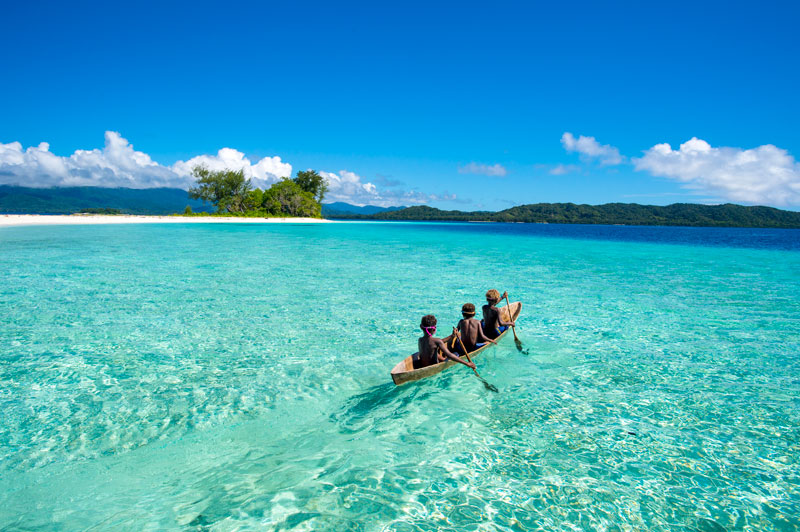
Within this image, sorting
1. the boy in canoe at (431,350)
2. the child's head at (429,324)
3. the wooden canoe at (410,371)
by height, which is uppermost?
the child's head at (429,324)

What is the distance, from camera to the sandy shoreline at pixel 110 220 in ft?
232

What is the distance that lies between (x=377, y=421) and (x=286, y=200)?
11706cm

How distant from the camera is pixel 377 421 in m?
7.25

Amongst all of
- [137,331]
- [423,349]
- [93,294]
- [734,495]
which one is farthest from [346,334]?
[93,294]

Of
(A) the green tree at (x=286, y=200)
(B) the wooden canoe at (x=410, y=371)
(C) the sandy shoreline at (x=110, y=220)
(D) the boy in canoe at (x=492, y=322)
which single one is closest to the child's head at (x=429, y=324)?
(B) the wooden canoe at (x=410, y=371)

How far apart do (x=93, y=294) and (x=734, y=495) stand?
2093cm

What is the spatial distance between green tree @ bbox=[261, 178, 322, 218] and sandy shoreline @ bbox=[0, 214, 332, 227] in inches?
179

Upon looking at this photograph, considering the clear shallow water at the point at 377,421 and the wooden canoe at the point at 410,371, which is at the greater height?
the wooden canoe at the point at 410,371

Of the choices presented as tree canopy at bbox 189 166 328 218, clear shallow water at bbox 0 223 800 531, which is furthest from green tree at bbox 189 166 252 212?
clear shallow water at bbox 0 223 800 531

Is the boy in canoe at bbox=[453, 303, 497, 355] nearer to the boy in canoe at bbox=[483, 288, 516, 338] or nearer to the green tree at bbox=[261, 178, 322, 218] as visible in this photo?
the boy in canoe at bbox=[483, 288, 516, 338]

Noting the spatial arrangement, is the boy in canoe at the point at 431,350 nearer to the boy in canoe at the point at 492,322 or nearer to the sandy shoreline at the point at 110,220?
the boy in canoe at the point at 492,322

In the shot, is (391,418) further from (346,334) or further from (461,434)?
(346,334)

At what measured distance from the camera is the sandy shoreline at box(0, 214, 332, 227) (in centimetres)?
7073

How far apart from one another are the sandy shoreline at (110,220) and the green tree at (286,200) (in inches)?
179
